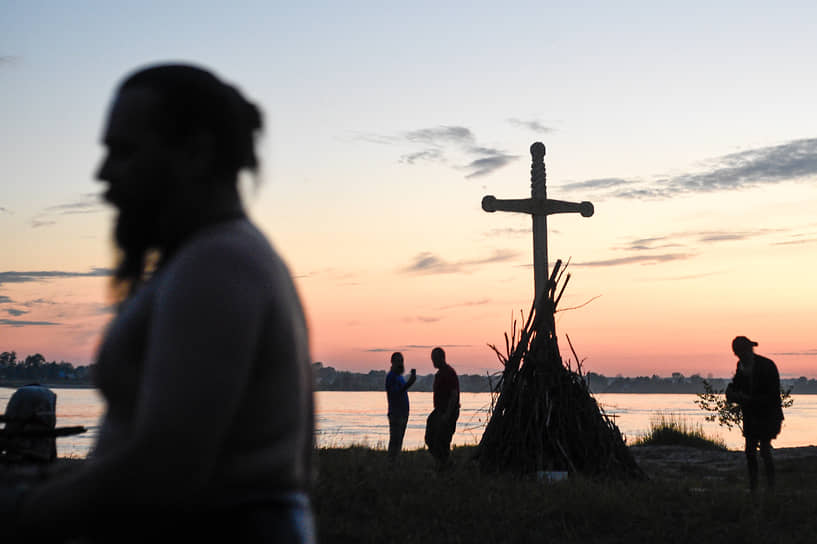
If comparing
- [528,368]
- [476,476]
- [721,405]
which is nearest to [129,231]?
[476,476]

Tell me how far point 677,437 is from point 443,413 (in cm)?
774

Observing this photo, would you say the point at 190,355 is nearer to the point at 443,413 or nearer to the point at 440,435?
the point at 440,435

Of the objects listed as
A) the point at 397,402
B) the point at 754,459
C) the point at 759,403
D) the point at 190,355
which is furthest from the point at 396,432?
the point at 190,355

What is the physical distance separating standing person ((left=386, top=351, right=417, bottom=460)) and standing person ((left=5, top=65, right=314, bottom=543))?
12848 millimetres

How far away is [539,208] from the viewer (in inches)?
442

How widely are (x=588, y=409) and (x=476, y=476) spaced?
218cm

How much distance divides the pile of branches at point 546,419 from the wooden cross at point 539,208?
208 mm

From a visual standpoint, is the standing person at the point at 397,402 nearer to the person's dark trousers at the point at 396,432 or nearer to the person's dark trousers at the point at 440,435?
the person's dark trousers at the point at 396,432

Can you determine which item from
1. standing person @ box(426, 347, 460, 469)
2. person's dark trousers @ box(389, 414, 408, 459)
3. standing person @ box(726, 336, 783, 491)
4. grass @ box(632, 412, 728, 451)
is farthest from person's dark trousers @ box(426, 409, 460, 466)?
grass @ box(632, 412, 728, 451)

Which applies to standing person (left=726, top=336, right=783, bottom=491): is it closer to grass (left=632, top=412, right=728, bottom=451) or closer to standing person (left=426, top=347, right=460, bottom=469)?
standing person (left=426, top=347, right=460, bottom=469)

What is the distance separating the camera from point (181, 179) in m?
1.14

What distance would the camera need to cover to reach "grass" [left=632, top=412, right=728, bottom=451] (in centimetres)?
1778

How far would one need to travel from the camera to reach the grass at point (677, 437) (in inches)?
700

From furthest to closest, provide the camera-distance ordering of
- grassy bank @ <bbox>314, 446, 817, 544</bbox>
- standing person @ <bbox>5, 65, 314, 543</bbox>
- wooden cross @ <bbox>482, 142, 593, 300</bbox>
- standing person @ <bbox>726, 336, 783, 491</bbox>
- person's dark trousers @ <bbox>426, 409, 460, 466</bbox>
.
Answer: person's dark trousers @ <bbox>426, 409, 460, 466</bbox>
wooden cross @ <bbox>482, 142, 593, 300</bbox>
standing person @ <bbox>726, 336, 783, 491</bbox>
grassy bank @ <bbox>314, 446, 817, 544</bbox>
standing person @ <bbox>5, 65, 314, 543</bbox>
